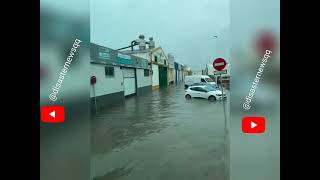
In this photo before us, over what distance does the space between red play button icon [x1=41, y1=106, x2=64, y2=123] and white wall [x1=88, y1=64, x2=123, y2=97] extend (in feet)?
45.0

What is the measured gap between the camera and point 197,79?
37.9 metres

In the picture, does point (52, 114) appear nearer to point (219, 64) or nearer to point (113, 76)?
point (219, 64)

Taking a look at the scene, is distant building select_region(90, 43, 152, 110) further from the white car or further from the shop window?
the white car

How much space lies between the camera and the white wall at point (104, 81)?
18.2 metres

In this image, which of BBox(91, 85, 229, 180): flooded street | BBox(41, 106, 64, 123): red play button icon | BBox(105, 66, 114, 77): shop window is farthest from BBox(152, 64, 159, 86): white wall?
BBox(41, 106, 64, 123): red play button icon

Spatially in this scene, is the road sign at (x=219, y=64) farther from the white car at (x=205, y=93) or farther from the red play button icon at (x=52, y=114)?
the white car at (x=205, y=93)

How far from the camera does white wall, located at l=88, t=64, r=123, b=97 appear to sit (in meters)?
18.2

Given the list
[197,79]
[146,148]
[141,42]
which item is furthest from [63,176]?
[141,42]

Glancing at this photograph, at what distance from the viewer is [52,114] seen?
10.5 ft

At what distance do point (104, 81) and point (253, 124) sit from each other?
17691 millimetres

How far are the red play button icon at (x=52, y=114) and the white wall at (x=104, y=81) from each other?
540 inches

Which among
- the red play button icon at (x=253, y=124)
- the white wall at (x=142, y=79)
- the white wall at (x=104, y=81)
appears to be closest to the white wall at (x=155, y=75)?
the white wall at (x=142, y=79)

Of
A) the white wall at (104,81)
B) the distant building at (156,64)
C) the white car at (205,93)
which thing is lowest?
the white car at (205,93)

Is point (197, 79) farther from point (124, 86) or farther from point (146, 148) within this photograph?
point (146, 148)
